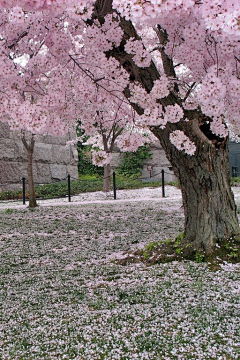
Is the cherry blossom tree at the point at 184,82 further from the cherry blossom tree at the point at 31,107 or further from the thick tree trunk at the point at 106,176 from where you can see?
the thick tree trunk at the point at 106,176

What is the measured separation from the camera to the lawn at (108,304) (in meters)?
2.88

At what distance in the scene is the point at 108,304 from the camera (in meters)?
3.77

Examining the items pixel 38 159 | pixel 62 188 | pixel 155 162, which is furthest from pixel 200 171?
pixel 155 162

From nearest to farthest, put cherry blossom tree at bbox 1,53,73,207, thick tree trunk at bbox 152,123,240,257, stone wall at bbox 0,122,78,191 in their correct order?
1. cherry blossom tree at bbox 1,53,73,207
2. thick tree trunk at bbox 152,123,240,257
3. stone wall at bbox 0,122,78,191

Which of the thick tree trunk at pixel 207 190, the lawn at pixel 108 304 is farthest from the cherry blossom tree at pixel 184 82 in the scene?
the lawn at pixel 108 304

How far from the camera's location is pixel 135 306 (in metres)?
3.66

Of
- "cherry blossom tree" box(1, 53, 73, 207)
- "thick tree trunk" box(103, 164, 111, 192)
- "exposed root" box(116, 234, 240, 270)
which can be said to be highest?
"cherry blossom tree" box(1, 53, 73, 207)

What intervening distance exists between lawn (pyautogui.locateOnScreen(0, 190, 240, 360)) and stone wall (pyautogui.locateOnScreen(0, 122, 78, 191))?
913 cm

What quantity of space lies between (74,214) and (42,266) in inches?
173

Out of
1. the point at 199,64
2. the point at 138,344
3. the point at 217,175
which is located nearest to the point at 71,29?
the point at 199,64

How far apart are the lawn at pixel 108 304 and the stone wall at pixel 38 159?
30.0ft

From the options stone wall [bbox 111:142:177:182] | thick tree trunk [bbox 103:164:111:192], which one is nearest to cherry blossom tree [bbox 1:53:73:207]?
thick tree trunk [bbox 103:164:111:192]

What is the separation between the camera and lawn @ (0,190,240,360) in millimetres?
2885

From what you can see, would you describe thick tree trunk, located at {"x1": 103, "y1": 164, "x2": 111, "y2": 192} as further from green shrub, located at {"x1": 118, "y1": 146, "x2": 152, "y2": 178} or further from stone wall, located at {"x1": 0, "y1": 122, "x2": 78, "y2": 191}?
green shrub, located at {"x1": 118, "y1": 146, "x2": 152, "y2": 178}
